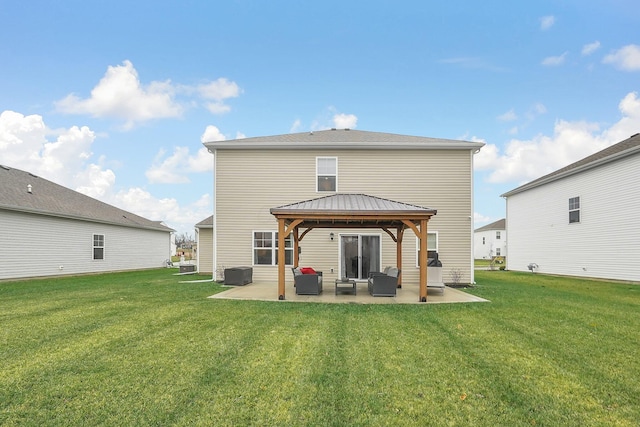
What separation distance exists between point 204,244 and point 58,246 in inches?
267

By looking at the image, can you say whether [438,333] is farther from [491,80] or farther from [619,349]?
[491,80]

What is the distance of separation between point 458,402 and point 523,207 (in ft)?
68.5

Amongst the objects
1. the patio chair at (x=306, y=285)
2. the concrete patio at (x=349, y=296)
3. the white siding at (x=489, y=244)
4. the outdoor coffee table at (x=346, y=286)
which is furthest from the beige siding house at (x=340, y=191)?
the white siding at (x=489, y=244)

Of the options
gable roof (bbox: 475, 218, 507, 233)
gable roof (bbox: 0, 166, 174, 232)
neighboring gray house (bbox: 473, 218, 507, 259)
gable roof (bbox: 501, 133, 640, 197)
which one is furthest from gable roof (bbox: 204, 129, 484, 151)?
gable roof (bbox: 475, 218, 507, 233)

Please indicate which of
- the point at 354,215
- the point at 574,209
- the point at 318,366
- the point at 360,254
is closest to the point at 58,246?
the point at 360,254

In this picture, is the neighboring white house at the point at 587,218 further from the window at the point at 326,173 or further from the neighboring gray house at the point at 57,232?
the neighboring gray house at the point at 57,232

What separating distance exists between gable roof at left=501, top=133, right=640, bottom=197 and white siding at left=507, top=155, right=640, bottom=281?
10.8 inches

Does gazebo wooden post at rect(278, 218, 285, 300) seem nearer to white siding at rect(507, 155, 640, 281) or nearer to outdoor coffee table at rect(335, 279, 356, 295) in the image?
outdoor coffee table at rect(335, 279, 356, 295)

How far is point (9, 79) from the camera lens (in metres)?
14.7

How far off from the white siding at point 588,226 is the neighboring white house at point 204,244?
18589 mm

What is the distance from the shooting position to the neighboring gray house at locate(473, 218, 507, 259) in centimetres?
4150

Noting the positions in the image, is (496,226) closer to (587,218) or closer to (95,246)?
(587,218)

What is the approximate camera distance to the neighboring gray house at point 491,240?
4150cm

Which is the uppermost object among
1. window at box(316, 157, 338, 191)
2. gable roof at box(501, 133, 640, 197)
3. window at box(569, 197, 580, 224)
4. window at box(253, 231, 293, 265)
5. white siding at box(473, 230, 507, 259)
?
gable roof at box(501, 133, 640, 197)
